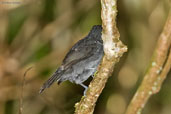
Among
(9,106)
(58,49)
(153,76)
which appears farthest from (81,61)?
(9,106)

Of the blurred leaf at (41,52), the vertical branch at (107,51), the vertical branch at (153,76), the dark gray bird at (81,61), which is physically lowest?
the vertical branch at (153,76)

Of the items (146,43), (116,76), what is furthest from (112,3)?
(116,76)

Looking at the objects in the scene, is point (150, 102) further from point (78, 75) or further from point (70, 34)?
point (78, 75)

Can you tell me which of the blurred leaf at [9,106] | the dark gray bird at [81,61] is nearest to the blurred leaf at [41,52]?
the blurred leaf at [9,106]

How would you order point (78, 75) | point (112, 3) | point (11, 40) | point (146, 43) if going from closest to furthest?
1. point (112, 3)
2. point (78, 75)
3. point (146, 43)
4. point (11, 40)

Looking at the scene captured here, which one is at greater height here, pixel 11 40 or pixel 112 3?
pixel 11 40

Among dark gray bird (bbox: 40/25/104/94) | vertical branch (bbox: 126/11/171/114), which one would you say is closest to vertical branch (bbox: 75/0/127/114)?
vertical branch (bbox: 126/11/171/114)

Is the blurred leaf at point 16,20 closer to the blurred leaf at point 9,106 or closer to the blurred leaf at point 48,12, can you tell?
the blurred leaf at point 48,12
